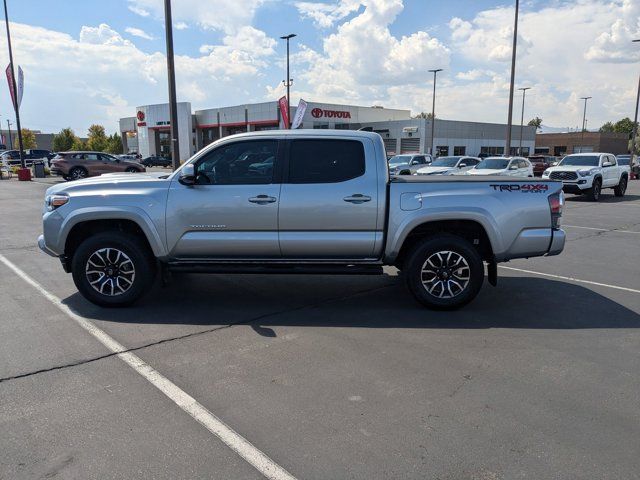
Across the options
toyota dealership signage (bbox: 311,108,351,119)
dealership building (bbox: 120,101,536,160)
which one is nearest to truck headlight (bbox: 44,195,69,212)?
dealership building (bbox: 120,101,536,160)

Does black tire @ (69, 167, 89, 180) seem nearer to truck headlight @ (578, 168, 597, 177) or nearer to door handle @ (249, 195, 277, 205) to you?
truck headlight @ (578, 168, 597, 177)

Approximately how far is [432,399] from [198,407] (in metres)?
1.69

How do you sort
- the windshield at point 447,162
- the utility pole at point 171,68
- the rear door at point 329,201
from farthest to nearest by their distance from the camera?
the windshield at point 447,162
the utility pole at point 171,68
the rear door at point 329,201

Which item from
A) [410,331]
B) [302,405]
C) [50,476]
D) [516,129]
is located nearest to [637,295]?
[410,331]

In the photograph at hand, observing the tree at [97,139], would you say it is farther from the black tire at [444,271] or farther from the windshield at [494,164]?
the black tire at [444,271]

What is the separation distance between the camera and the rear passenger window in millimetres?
5570

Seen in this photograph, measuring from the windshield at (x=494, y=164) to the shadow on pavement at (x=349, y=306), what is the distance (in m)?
15.6

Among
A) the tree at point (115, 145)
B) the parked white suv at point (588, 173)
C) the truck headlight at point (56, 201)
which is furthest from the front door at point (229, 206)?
the tree at point (115, 145)

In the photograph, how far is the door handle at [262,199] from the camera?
5465 millimetres

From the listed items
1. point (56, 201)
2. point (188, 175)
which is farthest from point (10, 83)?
point (188, 175)

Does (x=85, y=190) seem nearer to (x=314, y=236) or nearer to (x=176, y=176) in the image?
(x=176, y=176)

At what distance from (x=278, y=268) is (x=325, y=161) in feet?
4.33

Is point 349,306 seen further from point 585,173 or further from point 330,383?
point 585,173

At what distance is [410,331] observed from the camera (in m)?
5.05
